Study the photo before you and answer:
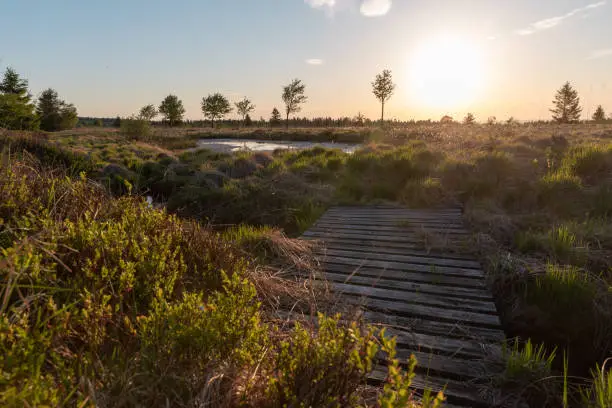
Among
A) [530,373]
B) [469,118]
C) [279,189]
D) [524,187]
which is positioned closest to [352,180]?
[279,189]

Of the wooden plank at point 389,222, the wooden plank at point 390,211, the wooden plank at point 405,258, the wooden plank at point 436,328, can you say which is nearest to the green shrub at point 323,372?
the wooden plank at point 436,328

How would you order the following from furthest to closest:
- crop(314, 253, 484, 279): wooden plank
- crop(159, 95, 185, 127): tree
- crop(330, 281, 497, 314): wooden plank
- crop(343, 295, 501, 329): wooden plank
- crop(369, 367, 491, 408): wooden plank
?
1. crop(159, 95, 185, 127): tree
2. crop(314, 253, 484, 279): wooden plank
3. crop(330, 281, 497, 314): wooden plank
4. crop(343, 295, 501, 329): wooden plank
5. crop(369, 367, 491, 408): wooden plank

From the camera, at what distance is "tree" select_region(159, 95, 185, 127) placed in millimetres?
60406

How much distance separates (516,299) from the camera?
144 inches

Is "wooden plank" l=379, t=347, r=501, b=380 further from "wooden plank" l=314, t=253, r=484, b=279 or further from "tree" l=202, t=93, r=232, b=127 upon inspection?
"tree" l=202, t=93, r=232, b=127

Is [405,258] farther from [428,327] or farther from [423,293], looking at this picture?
[428,327]

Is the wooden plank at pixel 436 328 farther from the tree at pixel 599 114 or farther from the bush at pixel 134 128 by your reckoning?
the tree at pixel 599 114

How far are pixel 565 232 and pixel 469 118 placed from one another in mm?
36570

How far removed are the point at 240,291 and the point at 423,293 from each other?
1.87 m

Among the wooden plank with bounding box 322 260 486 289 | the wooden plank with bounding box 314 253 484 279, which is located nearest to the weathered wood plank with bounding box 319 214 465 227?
the wooden plank with bounding box 314 253 484 279

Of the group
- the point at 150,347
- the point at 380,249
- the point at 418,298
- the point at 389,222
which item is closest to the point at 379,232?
the point at 389,222

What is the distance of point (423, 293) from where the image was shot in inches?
141

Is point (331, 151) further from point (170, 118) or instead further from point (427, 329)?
point (170, 118)

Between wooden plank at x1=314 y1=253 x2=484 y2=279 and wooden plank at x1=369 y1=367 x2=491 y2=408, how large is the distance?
1.79m
